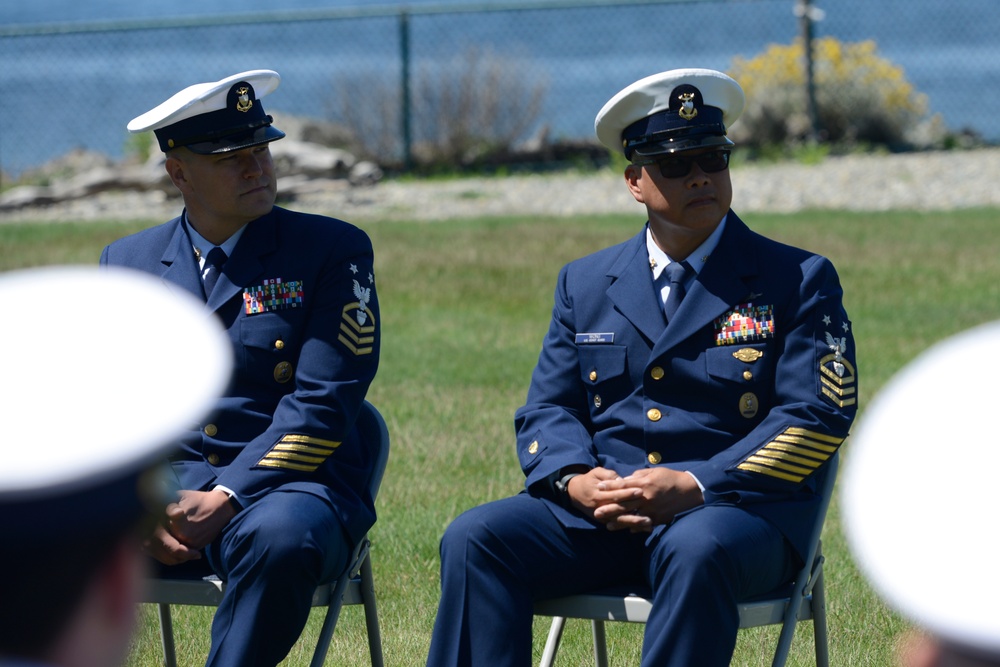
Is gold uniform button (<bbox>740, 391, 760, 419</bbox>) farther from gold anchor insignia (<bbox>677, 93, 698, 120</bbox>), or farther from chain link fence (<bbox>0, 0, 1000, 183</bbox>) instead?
chain link fence (<bbox>0, 0, 1000, 183</bbox>)

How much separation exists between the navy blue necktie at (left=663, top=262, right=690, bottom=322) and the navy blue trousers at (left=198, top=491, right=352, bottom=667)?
3.52 ft

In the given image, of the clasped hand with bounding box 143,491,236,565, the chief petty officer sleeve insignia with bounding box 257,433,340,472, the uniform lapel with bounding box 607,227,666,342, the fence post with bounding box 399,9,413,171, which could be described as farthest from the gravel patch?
the clasped hand with bounding box 143,491,236,565

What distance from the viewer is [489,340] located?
361 inches

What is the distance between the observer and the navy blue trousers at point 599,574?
3.07m

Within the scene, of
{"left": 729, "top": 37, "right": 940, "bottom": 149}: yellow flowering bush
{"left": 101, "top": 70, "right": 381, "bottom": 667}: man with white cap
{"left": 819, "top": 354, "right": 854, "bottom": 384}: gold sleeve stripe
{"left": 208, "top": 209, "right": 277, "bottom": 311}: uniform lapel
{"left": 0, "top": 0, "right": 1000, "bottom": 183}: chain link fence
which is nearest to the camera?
{"left": 101, "top": 70, "right": 381, "bottom": 667}: man with white cap

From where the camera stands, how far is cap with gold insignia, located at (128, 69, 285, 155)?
392 centimetres

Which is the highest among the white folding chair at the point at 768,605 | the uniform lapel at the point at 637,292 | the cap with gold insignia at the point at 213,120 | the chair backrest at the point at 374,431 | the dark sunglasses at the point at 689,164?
the cap with gold insignia at the point at 213,120

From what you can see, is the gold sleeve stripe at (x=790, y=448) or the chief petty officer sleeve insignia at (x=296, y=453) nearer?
the gold sleeve stripe at (x=790, y=448)

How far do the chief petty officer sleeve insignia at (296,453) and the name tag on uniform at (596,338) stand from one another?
711 mm

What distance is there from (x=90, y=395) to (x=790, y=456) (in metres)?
2.48

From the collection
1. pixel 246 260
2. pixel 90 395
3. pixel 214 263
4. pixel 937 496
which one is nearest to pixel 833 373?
pixel 246 260

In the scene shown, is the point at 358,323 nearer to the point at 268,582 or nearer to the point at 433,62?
the point at 268,582

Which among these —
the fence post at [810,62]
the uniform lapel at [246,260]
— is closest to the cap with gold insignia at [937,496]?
the uniform lapel at [246,260]

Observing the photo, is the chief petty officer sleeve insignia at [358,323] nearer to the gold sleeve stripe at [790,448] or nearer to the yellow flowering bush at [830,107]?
the gold sleeve stripe at [790,448]
